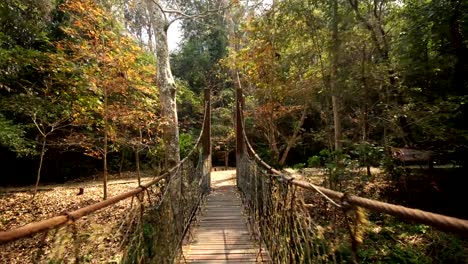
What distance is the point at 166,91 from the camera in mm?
3951

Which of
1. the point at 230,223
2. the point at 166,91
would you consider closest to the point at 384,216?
the point at 230,223

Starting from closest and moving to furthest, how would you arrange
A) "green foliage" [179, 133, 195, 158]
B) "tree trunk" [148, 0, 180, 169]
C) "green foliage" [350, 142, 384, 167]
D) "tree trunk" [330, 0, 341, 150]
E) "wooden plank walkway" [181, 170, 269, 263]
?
"wooden plank walkway" [181, 170, 269, 263] → "tree trunk" [148, 0, 180, 169] → "green foliage" [350, 142, 384, 167] → "tree trunk" [330, 0, 341, 150] → "green foliage" [179, 133, 195, 158]

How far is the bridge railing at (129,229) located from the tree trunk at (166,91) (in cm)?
36

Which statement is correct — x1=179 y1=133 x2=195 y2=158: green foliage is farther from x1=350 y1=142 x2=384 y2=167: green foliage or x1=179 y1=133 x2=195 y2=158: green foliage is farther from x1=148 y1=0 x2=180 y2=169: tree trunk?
x1=350 y1=142 x2=384 y2=167: green foliage

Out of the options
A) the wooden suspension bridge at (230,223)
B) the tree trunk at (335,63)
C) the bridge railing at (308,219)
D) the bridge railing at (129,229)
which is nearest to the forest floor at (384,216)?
the bridge railing at (129,229)

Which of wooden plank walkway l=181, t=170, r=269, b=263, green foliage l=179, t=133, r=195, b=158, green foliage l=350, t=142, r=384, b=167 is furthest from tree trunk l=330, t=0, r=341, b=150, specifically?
green foliage l=179, t=133, r=195, b=158

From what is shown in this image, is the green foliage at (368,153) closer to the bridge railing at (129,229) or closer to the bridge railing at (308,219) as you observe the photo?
the bridge railing at (308,219)

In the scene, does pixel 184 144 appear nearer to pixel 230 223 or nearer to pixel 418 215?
pixel 230 223

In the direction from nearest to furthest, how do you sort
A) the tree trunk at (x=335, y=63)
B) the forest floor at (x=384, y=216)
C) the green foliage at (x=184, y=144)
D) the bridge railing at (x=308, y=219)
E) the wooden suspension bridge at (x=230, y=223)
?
the bridge railing at (x=308, y=219) → the wooden suspension bridge at (x=230, y=223) → the forest floor at (x=384, y=216) → the tree trunk at (x=335, y=63) → the green foliage at (x=184, y=144)

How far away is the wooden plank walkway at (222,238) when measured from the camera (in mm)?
2383

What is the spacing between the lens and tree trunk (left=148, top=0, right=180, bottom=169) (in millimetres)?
3865

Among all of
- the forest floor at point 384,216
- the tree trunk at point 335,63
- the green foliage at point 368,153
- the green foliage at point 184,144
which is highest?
the tree trunk at point 335,63

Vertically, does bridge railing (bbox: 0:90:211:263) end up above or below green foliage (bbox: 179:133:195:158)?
below

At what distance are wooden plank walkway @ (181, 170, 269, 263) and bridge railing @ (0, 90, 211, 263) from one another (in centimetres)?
13
